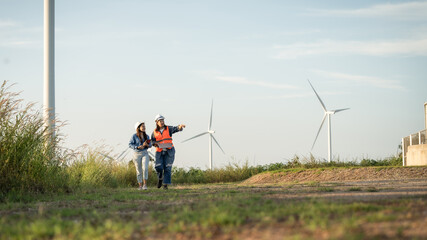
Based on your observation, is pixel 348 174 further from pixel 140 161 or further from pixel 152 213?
pixel 152 213

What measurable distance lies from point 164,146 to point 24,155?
4689mm

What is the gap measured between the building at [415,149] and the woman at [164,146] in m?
15.1

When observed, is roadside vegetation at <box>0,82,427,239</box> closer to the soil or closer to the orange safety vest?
the orange safety vest

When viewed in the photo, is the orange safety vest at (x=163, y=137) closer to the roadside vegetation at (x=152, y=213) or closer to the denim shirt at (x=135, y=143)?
the denim shirt at (x=135, y=143)

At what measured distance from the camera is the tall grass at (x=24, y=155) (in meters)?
12.5

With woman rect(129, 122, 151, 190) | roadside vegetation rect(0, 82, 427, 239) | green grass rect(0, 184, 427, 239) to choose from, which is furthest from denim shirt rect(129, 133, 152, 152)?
green grass rect(0, 184, 427, 239)

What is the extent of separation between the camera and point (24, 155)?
1262 cm

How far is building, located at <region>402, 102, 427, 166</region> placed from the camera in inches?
1043

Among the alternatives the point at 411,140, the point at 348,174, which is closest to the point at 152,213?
the point at 348,174

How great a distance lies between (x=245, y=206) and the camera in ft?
26.7

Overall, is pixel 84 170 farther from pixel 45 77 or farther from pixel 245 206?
pixel 245 206

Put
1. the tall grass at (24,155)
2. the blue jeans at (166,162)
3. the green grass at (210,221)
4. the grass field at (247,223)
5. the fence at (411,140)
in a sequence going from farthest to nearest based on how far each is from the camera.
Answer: the fence at (411,140)
the blue jeans at (166,162)
the tall grass at (24,155)
the green grass at (210,221)
the grass field at (247,223)

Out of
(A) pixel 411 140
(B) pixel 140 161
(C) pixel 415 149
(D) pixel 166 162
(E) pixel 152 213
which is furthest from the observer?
(A) pixel 411 140

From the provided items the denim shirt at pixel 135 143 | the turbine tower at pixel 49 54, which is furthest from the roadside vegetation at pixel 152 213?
the turbine tower at pixel 49 54
